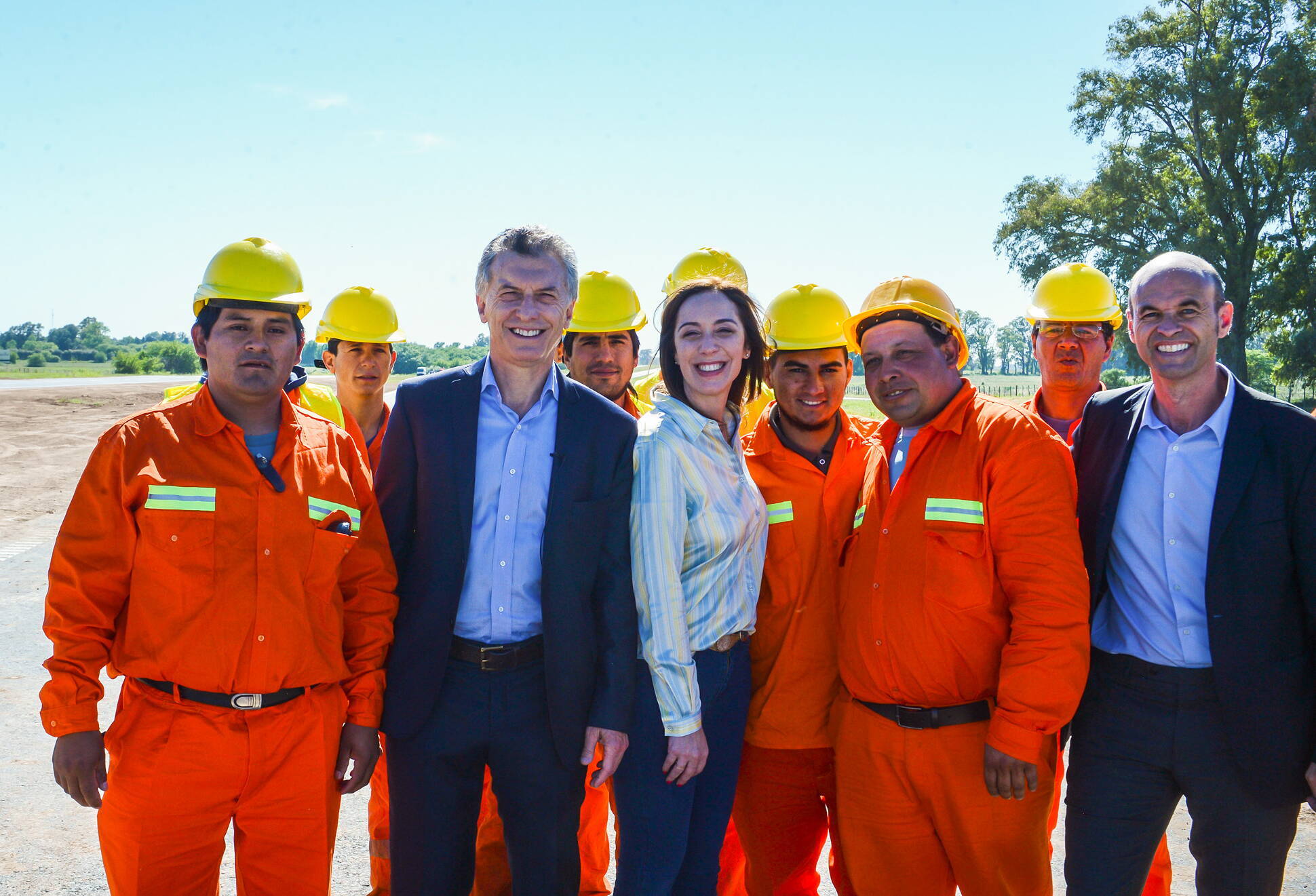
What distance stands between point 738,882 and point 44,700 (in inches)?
111

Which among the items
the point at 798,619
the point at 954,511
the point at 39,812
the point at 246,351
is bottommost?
the point at 39,812

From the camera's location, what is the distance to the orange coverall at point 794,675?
337 centimetres

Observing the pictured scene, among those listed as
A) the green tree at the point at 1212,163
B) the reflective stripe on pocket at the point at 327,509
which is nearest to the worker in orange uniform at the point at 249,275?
the reflective stripe on pocket at the point at 327,509

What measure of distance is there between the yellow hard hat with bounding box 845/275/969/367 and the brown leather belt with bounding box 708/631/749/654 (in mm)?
1296

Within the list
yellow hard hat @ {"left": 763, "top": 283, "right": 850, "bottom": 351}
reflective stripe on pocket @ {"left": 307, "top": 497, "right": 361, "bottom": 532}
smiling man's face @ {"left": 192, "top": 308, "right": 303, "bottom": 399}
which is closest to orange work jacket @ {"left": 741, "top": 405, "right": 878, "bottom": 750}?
yellow hard hat @ {"left": 763, "top": 283, "right": 850, "bottom": 351}

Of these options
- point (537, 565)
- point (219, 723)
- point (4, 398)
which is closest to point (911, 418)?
point (537, 565)

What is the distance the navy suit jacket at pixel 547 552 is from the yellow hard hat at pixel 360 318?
2.62 meters

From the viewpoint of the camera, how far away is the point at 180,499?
2.72 m

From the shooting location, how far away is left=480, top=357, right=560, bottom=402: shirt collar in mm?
3025

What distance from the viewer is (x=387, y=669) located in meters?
2.99

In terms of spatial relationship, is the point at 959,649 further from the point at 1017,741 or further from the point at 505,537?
the point at 505,537

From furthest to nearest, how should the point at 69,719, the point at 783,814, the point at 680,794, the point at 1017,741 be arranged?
1. the point at 783,814
2. the point at 680,794
3. the point at 1017,741
4. the point at 69,719

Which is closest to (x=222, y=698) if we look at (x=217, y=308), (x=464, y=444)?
(x=464, y=444)

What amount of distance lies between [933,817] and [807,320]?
208cm
